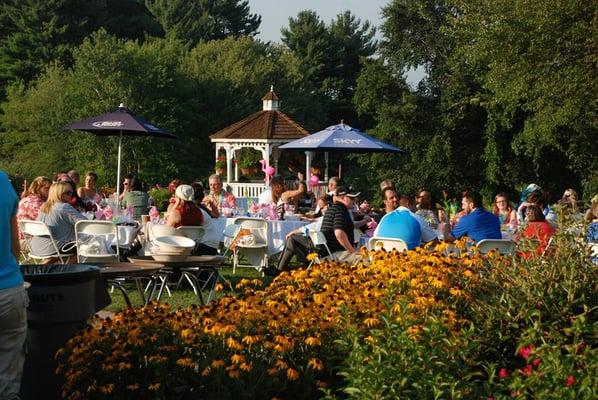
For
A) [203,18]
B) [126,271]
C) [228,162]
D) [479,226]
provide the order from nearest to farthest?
[126,271], [479,226], [228,162], [203,18]

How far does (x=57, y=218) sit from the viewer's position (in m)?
11.1

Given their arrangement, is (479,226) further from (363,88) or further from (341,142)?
(363,88)

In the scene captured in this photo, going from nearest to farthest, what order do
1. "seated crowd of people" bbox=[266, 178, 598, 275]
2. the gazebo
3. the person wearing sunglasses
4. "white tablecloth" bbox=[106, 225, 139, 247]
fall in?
1. "seated crowd of people" bbox=[266, 178, 598, 275]
2. the person wearing sunglasses
3. "white tablecloth" bbox=[106, 225, 139, 247]
4. the gazebo

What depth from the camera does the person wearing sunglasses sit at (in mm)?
11094

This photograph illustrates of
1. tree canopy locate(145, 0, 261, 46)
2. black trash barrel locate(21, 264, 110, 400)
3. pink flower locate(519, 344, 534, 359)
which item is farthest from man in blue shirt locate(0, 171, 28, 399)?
tree canopy locate(145, 0, 261, 46)

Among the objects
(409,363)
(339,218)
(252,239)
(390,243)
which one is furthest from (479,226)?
(409,363)

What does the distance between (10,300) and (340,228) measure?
6315 mm

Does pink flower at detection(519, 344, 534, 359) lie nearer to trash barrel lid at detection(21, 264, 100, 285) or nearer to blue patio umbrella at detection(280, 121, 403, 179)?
trash barrel lid at detection(21, 264, 100, 285)

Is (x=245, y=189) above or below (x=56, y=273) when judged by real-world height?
above

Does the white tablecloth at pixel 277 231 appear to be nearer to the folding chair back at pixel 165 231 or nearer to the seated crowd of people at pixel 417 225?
the seated crowd of people at pixel 417 225

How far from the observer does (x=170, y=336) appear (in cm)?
544

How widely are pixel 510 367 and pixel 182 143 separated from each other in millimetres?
39407

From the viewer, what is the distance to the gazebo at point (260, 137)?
3167 cm

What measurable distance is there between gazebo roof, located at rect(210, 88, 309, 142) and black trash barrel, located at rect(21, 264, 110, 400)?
83.3 ft
